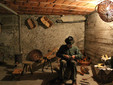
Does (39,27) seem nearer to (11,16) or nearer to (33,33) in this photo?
Answer: (33,33)

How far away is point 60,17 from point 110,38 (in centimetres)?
347

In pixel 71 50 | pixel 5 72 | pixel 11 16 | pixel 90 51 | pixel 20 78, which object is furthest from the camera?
pixel 11 16

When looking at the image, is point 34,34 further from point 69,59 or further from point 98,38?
point 98,38

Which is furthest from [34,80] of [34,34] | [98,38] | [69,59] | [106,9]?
[106,9]

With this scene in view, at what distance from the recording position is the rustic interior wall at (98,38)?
4.27m

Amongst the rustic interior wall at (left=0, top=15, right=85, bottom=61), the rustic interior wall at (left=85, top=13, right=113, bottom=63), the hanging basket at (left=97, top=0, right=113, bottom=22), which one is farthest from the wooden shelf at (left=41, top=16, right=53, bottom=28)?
the hanging basket at (left=97, top=0, right=113, bottom=22)

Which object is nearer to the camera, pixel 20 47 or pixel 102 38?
pixel 102 38

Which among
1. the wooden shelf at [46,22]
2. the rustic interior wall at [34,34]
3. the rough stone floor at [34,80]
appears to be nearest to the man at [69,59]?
the rough stone floor at [34,80]

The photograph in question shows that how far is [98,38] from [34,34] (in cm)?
386

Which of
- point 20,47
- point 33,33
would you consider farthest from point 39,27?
point 20,47

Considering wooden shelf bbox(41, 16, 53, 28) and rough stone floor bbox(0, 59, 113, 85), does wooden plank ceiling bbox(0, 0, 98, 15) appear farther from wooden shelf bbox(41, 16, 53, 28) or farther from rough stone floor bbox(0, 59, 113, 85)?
rough stone floor bbox(0, 59, 113, 85)

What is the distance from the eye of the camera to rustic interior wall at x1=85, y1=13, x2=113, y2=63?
427 centimetres

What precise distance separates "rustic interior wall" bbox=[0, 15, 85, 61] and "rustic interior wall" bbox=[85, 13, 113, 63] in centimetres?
96

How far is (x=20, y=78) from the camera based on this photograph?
448 centimetres
